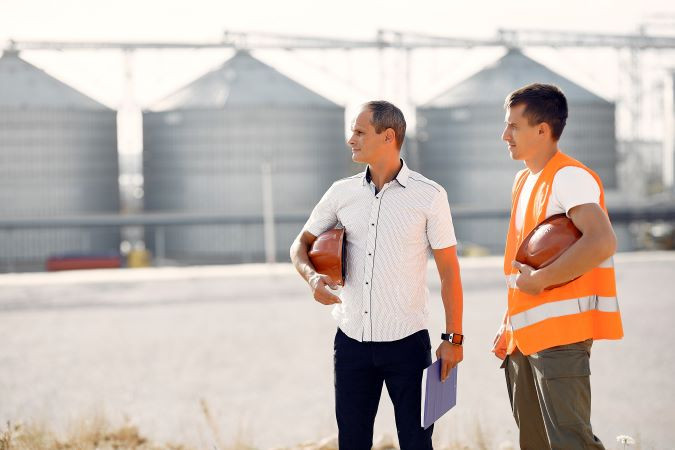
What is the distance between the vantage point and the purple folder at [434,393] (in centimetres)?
306

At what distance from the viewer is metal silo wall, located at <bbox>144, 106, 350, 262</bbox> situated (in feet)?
106

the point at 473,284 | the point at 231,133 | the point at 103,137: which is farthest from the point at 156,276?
the point at 103,137

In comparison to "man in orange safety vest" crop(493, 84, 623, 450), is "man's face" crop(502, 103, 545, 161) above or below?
above

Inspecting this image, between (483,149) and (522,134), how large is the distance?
3205 cm

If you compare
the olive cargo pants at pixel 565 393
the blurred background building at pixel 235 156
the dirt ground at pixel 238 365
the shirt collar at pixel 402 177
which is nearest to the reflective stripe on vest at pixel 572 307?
the olive cargo pants at pixel 565 393

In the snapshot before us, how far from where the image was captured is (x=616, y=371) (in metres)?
7.78

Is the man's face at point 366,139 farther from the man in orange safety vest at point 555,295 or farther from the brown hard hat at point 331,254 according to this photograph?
the man in orange safety vest at point 555,295

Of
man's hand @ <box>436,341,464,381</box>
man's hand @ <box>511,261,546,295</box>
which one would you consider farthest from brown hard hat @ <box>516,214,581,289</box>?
man's hand @ <box>436,341,464,381</box>

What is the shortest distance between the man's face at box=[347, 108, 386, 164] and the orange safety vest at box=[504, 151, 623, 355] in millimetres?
615

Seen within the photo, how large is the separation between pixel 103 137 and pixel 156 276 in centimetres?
1962

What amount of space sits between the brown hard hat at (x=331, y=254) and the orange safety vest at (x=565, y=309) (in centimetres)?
70

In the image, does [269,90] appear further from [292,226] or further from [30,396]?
[30,396]

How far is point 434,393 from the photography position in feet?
10.2

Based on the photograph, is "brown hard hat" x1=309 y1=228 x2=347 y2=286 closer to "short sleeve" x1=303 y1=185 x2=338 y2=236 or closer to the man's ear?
"short sleeve" x1=303 y1=185 x2=338 y2=236
